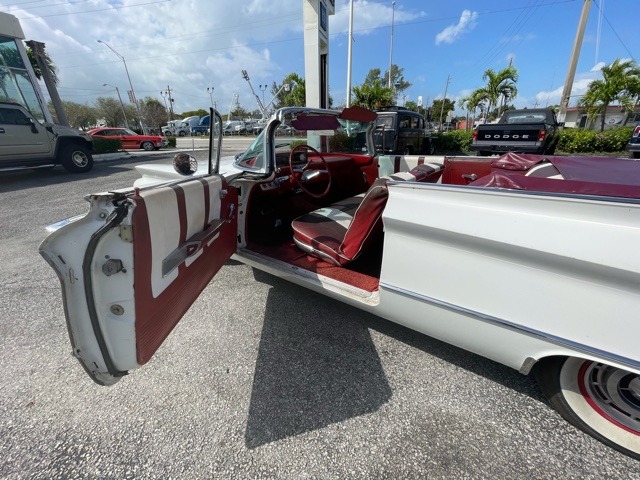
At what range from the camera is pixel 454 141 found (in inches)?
599

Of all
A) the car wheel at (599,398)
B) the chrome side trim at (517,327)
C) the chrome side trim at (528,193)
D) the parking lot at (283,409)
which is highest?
the chrome side trim at (528,193)

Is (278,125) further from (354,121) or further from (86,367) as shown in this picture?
(86,367)

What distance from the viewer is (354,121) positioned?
10.7 ft

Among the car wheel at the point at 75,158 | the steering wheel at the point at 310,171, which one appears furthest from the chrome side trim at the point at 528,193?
the car wheel at the point at 75,158

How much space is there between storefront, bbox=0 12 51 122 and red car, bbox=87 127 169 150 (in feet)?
24.3

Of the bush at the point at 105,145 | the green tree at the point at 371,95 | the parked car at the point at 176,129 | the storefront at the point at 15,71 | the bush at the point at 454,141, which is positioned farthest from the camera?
the parked car at the point at 176,129

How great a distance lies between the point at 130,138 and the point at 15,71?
316 inches

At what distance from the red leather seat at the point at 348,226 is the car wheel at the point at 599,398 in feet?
3.78

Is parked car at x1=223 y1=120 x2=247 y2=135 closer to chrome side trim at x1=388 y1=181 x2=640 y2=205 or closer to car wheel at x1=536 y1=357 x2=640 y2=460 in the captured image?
chrome side trim at x1=388 y1=181 x2=640 y2=205

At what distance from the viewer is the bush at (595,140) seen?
11.7m

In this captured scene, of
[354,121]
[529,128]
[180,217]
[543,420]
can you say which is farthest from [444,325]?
[529,128]

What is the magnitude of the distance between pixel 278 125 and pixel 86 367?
1.95 m

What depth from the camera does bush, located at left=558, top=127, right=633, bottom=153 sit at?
11.7m

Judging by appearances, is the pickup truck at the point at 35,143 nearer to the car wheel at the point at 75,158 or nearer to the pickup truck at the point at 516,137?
the car wheel at the point at 75,158
